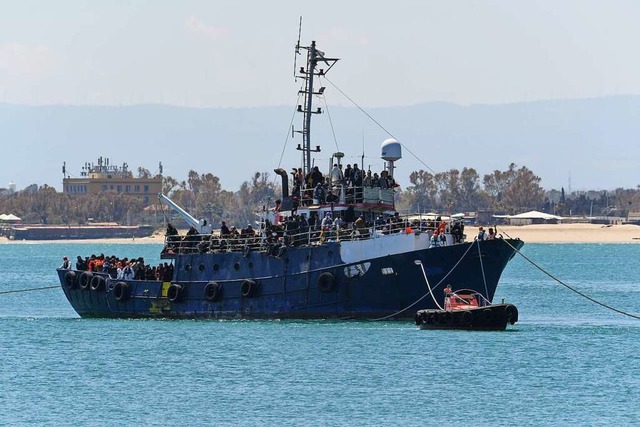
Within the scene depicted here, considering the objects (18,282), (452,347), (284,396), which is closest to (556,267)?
(18,282)

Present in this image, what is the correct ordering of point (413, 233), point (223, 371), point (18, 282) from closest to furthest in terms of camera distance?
point (223, 371) < point (413, 233) < point (18, 282)

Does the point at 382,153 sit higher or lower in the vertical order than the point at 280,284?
higher

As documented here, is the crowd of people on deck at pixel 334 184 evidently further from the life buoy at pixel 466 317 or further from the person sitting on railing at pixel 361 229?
the life buoy at pixel 466 317

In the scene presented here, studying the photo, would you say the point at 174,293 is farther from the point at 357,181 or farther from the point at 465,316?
the point at 465,316

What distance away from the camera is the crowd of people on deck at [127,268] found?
213 ft

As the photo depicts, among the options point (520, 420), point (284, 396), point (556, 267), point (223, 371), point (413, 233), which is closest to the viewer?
point (520, 420)

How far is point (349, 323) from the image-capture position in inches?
2319

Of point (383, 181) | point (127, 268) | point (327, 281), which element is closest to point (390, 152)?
point (383, 181)

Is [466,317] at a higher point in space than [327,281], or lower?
lower

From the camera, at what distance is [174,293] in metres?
64.2

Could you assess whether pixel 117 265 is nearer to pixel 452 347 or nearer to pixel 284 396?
pixel 452 347

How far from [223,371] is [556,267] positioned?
9327 centimetres

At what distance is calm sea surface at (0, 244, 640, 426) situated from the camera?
42.7 metres

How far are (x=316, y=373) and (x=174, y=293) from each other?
1623 cm
